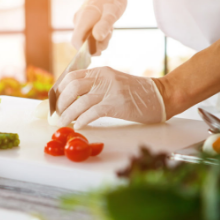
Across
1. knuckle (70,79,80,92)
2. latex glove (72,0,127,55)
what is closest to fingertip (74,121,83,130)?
knuckle (70,79,80,92)

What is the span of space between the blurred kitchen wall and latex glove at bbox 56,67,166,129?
2.51m

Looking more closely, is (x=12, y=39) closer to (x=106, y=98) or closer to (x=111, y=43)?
(x=111, y=43)

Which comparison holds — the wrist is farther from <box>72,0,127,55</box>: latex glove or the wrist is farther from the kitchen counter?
<box>72,0,127,55</box>: latex glove

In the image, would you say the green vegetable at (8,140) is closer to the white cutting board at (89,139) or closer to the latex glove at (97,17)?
the white cutting board at (89,139)

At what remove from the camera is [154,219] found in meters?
0.27

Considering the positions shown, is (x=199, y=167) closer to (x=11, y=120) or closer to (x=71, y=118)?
(x=71, y=118)

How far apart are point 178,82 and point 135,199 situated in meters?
0.98

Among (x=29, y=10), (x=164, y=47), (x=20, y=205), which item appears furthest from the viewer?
(x=29, y=10)

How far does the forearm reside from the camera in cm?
118

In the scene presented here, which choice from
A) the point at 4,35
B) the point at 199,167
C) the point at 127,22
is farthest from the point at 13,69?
the point at 199,167

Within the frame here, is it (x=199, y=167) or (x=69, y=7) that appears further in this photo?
(x=69, y=7)

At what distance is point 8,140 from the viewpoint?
0.90 metres

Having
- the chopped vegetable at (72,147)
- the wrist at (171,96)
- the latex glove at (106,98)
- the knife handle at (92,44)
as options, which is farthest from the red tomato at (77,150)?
the knife handle at (92,44)

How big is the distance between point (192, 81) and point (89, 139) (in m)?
0.39
